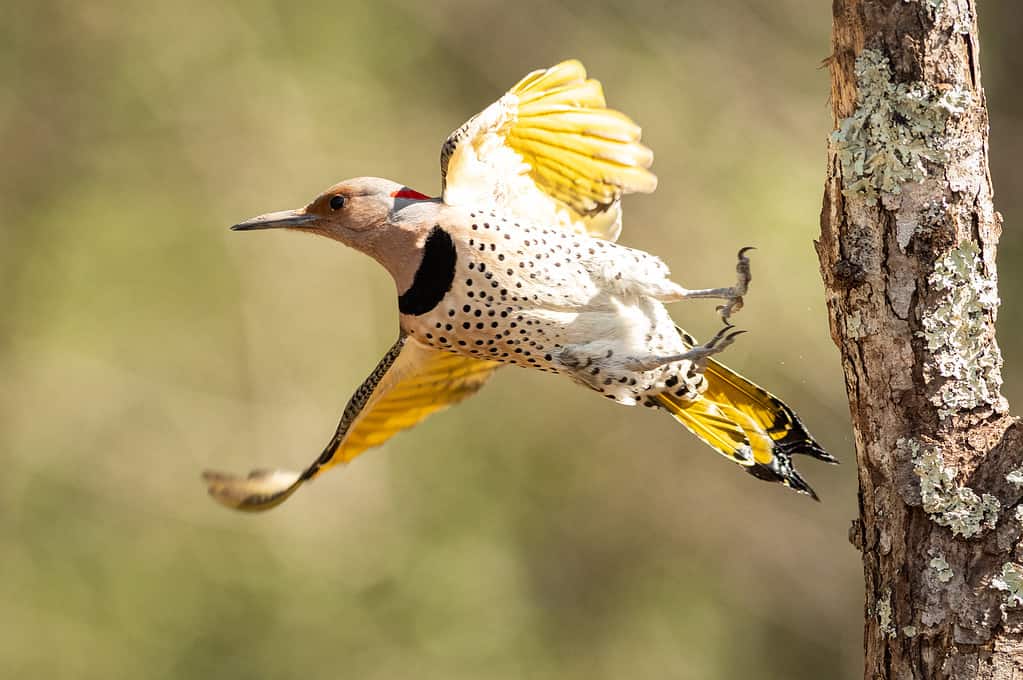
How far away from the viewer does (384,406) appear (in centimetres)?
272

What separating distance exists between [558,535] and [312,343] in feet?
5.16

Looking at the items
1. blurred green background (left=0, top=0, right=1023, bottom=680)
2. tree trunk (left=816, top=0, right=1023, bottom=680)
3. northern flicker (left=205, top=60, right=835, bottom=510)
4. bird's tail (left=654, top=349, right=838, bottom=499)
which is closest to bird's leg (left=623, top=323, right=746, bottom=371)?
northern flicker (left=205, top=60, right=835, bottom=510)

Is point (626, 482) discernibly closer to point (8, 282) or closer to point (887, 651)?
point (8, 282)

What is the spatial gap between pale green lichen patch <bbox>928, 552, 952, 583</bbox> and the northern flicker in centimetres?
51

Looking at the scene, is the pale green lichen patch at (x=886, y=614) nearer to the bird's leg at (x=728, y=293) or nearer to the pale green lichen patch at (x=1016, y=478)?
the pale green lichen patch at (x=1016, y=478)

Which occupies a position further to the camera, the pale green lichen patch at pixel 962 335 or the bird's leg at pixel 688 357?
the bird's leg at pixel 688 357

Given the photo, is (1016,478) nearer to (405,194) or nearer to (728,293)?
(728,293)

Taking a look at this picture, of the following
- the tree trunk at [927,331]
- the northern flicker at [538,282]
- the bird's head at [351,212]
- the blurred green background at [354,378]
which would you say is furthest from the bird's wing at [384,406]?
the blurred green background at [354,378]

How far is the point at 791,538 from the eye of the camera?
5.61 meters

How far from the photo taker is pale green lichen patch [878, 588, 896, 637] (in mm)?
1925

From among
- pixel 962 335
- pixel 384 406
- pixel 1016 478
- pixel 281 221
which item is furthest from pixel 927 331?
pixel 281 221

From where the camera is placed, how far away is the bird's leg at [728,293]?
232 centimetres

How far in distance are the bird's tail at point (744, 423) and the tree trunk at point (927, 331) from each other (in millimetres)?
520

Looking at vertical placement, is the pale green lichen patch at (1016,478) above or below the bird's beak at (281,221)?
above
